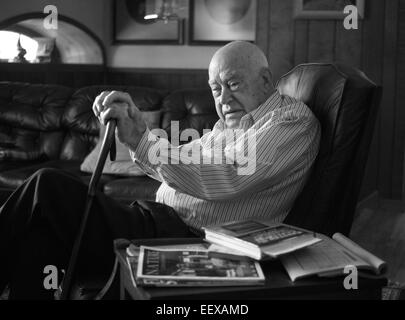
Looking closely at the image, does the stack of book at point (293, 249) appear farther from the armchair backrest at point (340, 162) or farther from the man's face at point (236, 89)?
the man's face at point (236, 89)

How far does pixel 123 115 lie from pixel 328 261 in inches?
27.0

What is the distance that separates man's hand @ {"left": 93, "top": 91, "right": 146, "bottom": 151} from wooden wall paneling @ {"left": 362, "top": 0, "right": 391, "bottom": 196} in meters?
2.54

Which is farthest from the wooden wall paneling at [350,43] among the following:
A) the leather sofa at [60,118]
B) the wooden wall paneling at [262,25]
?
the leather sofa at [60,118]

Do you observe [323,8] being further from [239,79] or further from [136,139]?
[136,139]

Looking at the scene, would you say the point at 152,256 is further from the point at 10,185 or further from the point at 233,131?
the point at 10,185

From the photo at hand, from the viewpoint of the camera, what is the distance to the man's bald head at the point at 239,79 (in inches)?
78.2

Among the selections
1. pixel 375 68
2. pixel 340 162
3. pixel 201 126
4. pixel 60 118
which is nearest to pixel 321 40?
pixel 375 68

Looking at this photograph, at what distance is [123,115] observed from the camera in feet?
5.42

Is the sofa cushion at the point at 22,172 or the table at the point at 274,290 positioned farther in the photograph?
the sofa cushion at the point at 22,172

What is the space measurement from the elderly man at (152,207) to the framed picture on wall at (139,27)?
13.3 ft

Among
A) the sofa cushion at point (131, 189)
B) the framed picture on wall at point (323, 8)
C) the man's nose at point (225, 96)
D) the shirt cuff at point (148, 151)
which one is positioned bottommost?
the sofa cushion at point (131, 189)

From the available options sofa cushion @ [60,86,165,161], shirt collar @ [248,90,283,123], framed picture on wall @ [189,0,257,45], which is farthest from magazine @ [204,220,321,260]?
framed picture on wall @ [189,0,257,45]
